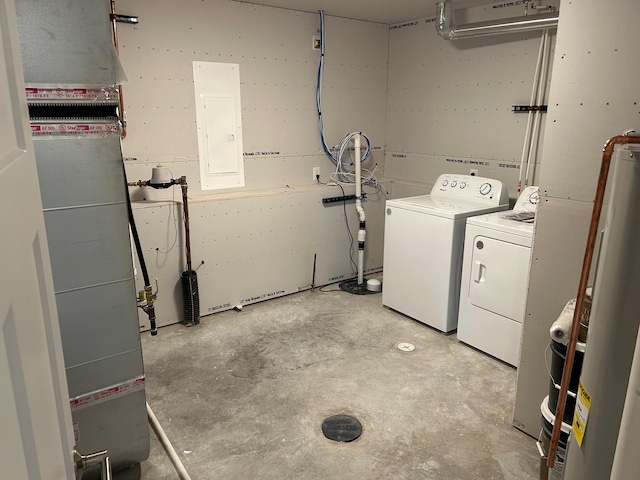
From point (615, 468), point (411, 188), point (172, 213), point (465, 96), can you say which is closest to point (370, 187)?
point (411, 188)

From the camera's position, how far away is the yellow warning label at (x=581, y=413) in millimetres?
967

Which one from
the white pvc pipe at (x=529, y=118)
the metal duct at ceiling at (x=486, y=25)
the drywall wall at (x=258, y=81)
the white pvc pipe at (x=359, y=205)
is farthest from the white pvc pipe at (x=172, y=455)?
the metal duct at ceiling at (x=486, y=25)

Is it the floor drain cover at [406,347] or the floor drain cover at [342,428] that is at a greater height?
the floor drain cover at [406,347]

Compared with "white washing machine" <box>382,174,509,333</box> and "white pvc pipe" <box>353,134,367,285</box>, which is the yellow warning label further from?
"white pvc pipe" <box>353,134,367,285</box>

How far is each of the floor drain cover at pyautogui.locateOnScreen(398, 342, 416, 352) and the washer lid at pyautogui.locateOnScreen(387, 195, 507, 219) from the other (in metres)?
0.93

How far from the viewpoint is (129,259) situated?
1.79 meters

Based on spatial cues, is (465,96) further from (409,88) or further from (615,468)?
(615,468)

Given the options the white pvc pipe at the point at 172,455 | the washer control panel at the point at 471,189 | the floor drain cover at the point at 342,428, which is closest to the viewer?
the white pvc pipe at the point at 172,455

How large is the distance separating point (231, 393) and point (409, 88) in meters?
3.20

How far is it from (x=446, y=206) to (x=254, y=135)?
A: 5.43 ft

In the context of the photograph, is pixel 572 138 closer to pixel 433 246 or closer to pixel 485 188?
pixel 433 246

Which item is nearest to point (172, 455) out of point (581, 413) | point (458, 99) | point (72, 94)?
point (72, 94)

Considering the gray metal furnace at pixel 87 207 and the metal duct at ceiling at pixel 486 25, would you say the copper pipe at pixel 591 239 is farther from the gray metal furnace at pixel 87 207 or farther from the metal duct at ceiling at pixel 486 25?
the metal duct at ceiling at pixel 486 25

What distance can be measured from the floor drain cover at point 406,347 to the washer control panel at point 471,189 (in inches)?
48.7
